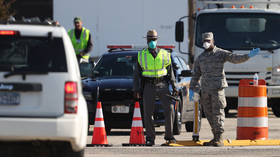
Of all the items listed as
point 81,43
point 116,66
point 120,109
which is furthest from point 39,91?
point 116,66

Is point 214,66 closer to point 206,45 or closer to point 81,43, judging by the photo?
point 206,45

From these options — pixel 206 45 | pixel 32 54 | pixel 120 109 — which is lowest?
pixel 120 109

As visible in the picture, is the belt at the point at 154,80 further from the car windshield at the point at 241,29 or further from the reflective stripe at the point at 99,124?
the car windshield at the point at 241,29

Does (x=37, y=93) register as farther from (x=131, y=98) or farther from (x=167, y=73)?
(x=131, y=98)

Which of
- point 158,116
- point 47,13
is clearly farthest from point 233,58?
point 47,13

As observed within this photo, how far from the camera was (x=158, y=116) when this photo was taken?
15.5 meters

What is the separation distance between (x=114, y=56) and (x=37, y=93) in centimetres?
741

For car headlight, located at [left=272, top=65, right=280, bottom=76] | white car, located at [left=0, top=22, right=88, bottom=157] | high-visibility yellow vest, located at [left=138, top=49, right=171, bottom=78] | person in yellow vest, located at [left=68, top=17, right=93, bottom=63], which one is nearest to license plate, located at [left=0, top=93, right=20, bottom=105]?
white car, located at [left=0, top=22, right=88, bottom=157]

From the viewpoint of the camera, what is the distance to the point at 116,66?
655 inches

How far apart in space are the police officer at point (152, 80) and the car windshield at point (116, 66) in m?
2.82

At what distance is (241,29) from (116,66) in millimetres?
5738

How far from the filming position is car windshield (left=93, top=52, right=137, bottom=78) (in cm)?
1650

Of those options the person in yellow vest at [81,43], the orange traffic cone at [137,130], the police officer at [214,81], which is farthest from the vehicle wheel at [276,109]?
the orange traffic cone at [137,130]

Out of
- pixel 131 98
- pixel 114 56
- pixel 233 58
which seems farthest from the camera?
pixel 114 56
